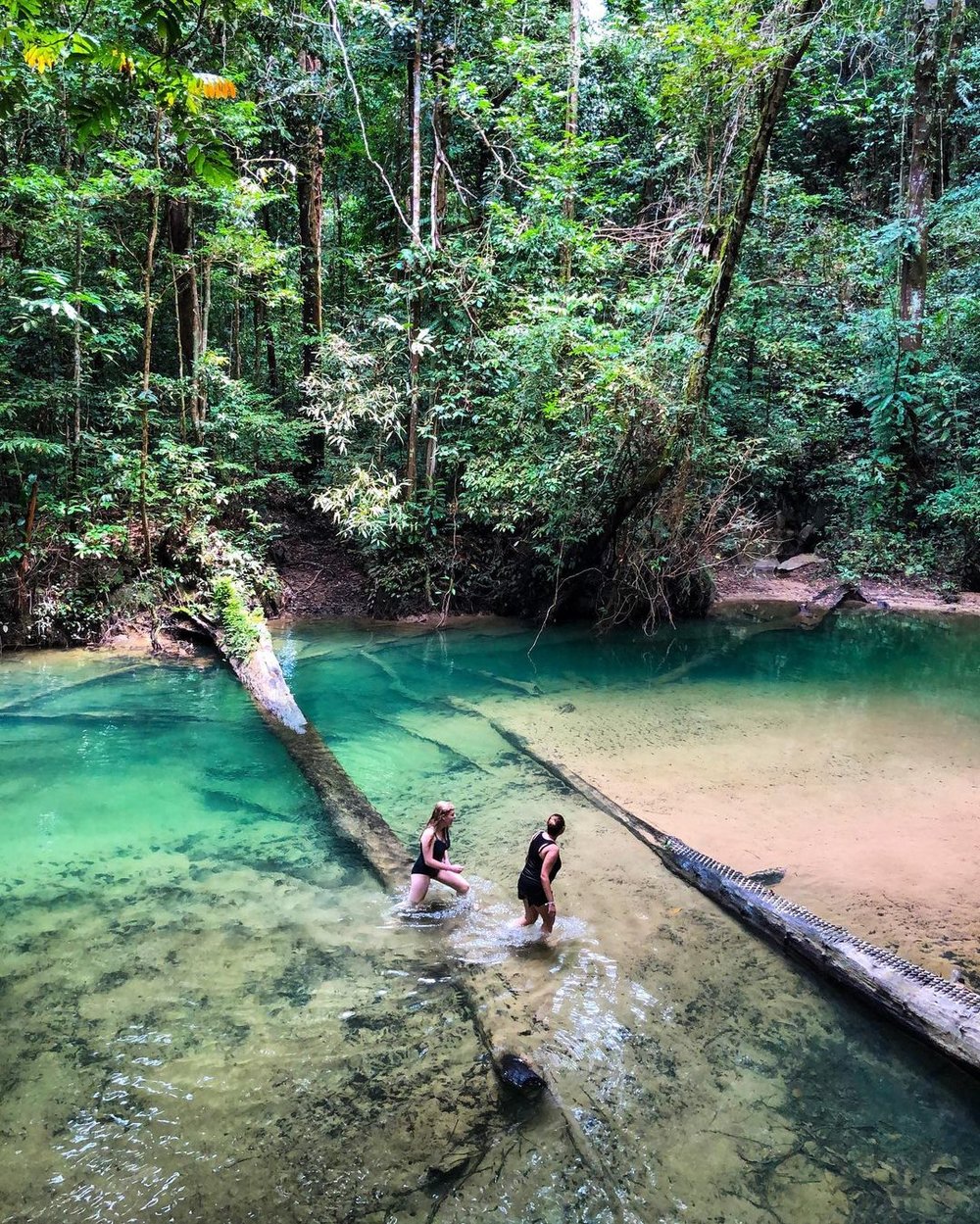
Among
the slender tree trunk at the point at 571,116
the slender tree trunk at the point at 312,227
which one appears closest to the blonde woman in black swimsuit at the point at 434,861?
the slender tree trunk at the point at 571,116

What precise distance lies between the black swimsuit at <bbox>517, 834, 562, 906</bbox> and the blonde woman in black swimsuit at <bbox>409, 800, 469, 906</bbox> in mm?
511

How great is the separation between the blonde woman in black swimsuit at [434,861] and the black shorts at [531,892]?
486 millimetres

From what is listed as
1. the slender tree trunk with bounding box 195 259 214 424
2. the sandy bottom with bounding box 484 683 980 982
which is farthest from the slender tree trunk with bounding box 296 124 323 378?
the sandy bottom with bounding box 484 683 980 982

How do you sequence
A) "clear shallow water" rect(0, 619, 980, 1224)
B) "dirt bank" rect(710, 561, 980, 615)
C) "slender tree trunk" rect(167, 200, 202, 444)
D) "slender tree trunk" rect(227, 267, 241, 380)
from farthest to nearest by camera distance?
"dirt bank" rect(710, 561, 980, 615), "slender tree trunk" rect(227, 267, 241, 380), "slender tree trunk" rect(167, 200, 202, 444), "clear shallow water" rect(0, 619, 980, 1224)

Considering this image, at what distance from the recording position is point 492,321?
13523mm

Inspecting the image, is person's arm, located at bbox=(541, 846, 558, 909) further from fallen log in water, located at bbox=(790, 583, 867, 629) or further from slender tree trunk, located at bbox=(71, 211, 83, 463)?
fallen log in water, located at bbox=(790, 583, 867, 629)

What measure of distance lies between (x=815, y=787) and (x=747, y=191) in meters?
7.59

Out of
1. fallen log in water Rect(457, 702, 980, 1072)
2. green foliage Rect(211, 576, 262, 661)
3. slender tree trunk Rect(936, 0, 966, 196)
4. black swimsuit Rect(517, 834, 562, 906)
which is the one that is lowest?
fallen log in water Rect(457, 702, 980, 1072)

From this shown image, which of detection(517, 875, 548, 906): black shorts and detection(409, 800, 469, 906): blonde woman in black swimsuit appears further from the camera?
detection(409, 800, 469, 906): blonde woman in black swimsuit

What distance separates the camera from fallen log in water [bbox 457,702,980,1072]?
12.1 feet

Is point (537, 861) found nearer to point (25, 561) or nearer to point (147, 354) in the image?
point (25, 561)

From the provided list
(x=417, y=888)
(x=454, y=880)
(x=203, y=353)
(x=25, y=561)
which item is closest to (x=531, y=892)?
(x=454, y=880)

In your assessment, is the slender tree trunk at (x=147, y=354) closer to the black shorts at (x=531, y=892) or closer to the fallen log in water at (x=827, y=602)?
the black shorts at (x=531, y=892)

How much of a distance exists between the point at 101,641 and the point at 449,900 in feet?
27.8
